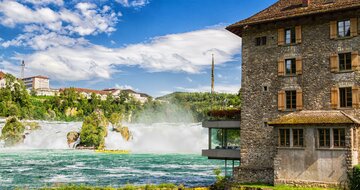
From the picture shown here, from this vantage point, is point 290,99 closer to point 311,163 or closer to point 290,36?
point 290,36

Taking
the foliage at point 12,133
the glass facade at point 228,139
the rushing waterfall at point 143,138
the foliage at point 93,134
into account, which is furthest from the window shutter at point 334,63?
the foliage at point 12,133

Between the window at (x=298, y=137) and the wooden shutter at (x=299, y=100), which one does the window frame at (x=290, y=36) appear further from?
the window at (x=298, y=137)

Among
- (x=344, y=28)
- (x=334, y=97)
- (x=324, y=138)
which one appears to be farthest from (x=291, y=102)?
(x=344, y=28)

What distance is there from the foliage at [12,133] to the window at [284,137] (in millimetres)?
73576

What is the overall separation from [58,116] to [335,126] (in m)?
113

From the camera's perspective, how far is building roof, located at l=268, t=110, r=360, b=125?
874 inches

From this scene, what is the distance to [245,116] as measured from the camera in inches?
1087

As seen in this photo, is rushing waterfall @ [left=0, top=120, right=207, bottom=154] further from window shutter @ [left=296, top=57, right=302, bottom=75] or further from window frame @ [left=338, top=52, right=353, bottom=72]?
window frame @ [left=338, top=52, right=353, bottom=72]

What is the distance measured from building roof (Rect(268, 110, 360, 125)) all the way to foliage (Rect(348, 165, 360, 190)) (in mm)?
2410

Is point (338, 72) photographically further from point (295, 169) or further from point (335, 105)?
point (295, 169)

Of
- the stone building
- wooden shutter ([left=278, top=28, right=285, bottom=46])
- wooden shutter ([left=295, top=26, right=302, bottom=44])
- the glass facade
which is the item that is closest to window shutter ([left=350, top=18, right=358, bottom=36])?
the stone building

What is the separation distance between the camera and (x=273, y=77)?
26609 millimetres

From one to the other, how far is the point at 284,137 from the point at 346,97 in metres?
4.14

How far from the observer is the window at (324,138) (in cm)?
2266
